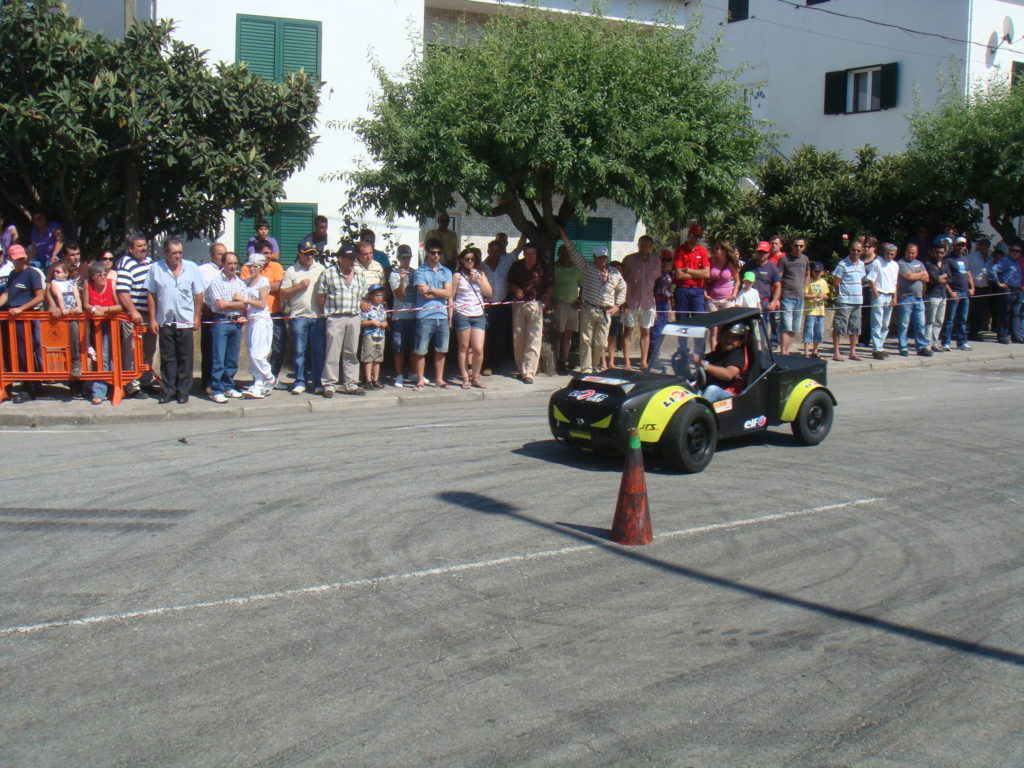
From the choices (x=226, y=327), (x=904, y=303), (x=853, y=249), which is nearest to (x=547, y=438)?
(x=226, y=327)

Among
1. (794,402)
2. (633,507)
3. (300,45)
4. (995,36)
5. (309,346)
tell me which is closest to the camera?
(633,507)

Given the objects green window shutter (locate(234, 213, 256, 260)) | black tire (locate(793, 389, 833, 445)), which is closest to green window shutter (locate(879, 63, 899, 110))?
green window shutter (locate(234, 213, 256, 260))

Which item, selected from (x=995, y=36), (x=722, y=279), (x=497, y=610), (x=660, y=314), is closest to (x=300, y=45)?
(x=660, y=314)

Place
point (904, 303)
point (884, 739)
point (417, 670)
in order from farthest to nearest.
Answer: point (904, 303) < point (417, 670) < point (884, 739)

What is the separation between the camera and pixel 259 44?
19156 mm

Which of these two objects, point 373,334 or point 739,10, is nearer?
point 373,334

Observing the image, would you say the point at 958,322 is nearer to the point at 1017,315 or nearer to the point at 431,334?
the point at 1017,315

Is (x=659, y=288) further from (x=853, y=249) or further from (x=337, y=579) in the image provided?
(x=337, y=579)

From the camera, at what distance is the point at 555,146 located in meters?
14.0

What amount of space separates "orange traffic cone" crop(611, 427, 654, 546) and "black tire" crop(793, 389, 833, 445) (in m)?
3.88

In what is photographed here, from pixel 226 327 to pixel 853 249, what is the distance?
409 inches

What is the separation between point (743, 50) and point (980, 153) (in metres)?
13.5

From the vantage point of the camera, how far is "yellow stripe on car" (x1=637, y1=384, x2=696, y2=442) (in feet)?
30.3

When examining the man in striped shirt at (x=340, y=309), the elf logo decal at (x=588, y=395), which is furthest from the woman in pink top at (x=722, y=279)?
the elf logo decal at (x=588, y=395)
